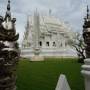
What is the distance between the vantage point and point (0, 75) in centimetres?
379

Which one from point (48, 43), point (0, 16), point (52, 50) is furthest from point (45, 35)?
point (0, 16)

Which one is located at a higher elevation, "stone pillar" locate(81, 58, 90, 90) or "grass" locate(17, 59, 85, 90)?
"stone pillar" locate(81, 58, 90, 90)

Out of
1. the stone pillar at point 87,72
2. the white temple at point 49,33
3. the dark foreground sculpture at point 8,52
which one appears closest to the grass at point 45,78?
the dark foreground sculpture at point 8,52

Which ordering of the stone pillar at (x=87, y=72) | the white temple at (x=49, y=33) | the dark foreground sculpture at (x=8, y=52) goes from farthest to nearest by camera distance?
the white temple at (x=49, y=33), the dark foreground sculpture at (x=8, y=52), the stone pillar at (x=87, y=72)

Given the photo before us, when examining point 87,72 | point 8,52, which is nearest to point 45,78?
point 8,52

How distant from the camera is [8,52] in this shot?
3.89m

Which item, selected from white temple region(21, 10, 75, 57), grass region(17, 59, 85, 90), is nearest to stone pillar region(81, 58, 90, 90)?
grass region(17, 59, 85, 90)

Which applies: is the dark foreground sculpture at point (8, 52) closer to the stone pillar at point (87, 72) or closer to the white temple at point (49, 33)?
the stone pillar at point (87, 72)

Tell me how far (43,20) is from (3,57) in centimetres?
5749

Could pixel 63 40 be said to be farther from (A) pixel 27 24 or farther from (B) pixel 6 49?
(B) pixel 6 49

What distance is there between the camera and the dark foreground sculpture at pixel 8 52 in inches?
149

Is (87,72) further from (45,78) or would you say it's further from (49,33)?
(49,33)

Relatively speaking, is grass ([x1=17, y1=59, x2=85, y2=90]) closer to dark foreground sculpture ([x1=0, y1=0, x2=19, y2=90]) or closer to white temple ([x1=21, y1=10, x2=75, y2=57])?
dark foreground sculpture ([x1=0, y1=0, x2=19, y2=90])

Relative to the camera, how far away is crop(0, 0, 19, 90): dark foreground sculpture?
379 centimetres
